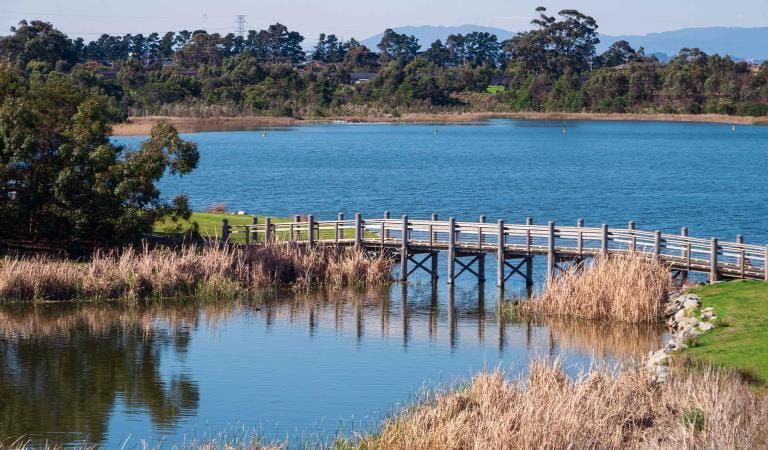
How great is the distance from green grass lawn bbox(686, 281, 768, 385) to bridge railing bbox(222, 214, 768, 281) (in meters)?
1.69

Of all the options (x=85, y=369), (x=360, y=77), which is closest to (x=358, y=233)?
(x=85, y=369)

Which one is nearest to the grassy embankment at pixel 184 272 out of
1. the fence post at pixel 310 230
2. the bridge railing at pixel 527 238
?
the fence post at pixel 310 230

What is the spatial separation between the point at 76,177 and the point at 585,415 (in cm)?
2412

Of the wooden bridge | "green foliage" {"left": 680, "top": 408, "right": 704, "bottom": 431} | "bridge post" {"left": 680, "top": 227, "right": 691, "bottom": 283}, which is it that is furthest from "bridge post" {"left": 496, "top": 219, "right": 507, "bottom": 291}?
"green foliage" {"left": 680, "top": 408, "right": 704, "bottom": 431}

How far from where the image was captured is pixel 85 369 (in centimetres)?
2858

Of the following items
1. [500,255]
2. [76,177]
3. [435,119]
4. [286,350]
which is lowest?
[286,350]

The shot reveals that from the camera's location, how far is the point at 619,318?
32.8 m

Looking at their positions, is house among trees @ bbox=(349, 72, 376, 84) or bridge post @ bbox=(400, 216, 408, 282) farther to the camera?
house among trees @ bbox=(349, 72, 376, 84)

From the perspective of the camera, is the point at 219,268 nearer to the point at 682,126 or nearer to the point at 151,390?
the point at 151,390

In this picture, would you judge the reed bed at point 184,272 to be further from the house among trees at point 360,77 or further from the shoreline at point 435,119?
the house among trees at point 360,77

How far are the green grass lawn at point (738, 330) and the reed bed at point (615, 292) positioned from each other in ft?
4.04

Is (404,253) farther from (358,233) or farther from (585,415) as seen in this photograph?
(585,415)

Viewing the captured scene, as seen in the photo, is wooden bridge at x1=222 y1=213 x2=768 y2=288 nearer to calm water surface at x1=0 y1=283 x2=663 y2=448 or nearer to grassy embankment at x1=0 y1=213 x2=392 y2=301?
grassy embankment at x1=0 y1=213 x2=392 y2=301

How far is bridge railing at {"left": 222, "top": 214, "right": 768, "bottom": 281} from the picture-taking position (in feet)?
114
